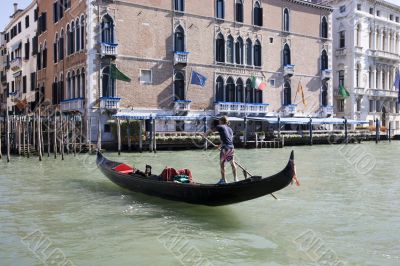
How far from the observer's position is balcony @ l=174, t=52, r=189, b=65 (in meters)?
27.2

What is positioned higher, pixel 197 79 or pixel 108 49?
pixel 108 49

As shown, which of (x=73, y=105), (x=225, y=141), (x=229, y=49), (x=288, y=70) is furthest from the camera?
(x=288, y=70)

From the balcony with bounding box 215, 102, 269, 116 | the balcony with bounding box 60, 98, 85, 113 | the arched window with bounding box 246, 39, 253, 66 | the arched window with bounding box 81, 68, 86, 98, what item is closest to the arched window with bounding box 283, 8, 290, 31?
the arched window with bounding box 246, 39, 253, 66

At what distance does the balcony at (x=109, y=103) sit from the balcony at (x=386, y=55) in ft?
86.0

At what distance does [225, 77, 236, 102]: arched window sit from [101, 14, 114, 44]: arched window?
8266mm

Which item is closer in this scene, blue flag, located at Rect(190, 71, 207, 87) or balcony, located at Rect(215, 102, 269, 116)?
blue flag, located at Rect(190, 71, 207, 87)

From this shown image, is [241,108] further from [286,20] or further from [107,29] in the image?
[107,29]

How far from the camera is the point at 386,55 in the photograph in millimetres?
42344

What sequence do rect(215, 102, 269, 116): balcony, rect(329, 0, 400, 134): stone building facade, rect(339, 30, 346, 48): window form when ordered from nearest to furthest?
rect(215, 102, 269, 116): balcony < rect(329, 0, 400, 134): stone building facade < rect(339, 30, 346, 48): window

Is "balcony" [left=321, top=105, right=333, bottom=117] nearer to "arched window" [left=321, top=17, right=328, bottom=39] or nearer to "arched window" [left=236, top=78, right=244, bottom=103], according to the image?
"arched window" [left=321, top=17, right=328, bottom=39]

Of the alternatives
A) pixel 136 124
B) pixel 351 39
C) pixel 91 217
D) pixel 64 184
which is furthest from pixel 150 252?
pixel 351 39

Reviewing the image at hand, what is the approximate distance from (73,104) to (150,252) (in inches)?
818

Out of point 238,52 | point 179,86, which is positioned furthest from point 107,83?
point 238,52

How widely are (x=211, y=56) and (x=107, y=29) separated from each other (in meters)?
6.98
